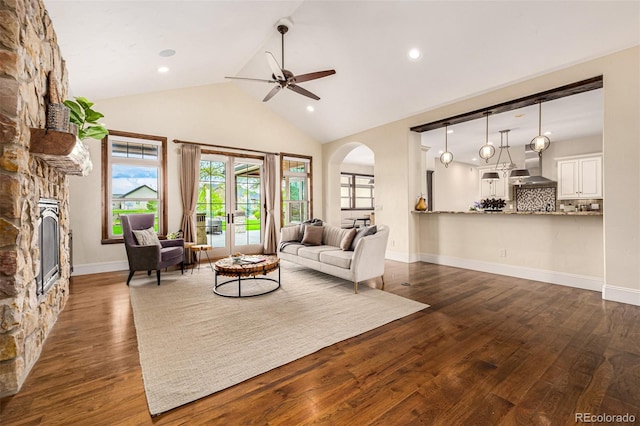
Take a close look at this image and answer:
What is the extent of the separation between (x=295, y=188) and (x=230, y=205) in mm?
1905

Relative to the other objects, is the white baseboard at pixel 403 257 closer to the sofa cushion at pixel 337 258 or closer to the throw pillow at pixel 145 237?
the sofa cushion at pixel 337 258

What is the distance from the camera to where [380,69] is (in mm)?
4773

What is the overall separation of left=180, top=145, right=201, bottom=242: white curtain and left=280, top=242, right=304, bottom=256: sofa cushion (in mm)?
2040

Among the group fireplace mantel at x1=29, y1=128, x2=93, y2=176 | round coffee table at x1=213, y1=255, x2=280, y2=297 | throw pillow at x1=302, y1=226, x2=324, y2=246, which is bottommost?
round coffee table at x1=213, y1=255, x2=280, y2=297

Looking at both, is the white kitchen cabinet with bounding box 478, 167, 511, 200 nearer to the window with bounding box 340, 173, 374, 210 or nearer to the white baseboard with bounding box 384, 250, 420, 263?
the white baseboard with bounding box 384, 250, 420, 263

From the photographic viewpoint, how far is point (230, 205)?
6734mm

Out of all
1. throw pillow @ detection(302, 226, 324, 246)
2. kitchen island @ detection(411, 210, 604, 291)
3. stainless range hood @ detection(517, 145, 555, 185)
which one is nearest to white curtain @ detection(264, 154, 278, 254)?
throw pillow @ detection(302, 226, 324, 246)

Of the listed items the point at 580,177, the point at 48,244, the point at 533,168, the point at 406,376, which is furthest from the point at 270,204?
the point at 580,177

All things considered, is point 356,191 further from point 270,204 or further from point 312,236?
point 312,236

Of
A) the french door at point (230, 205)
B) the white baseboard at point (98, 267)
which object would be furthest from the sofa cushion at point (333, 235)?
the white baseboard at point (98, 267)

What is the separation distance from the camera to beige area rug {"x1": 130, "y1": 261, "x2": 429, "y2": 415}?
1969mm

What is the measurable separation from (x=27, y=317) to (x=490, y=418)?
10.3 ft

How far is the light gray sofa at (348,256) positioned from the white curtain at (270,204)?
2.02 metres

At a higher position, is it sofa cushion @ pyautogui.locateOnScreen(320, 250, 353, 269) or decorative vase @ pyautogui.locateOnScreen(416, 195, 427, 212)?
decorative vase @ pyautogui.locateOnScreen(416, 195, 427, 212)
